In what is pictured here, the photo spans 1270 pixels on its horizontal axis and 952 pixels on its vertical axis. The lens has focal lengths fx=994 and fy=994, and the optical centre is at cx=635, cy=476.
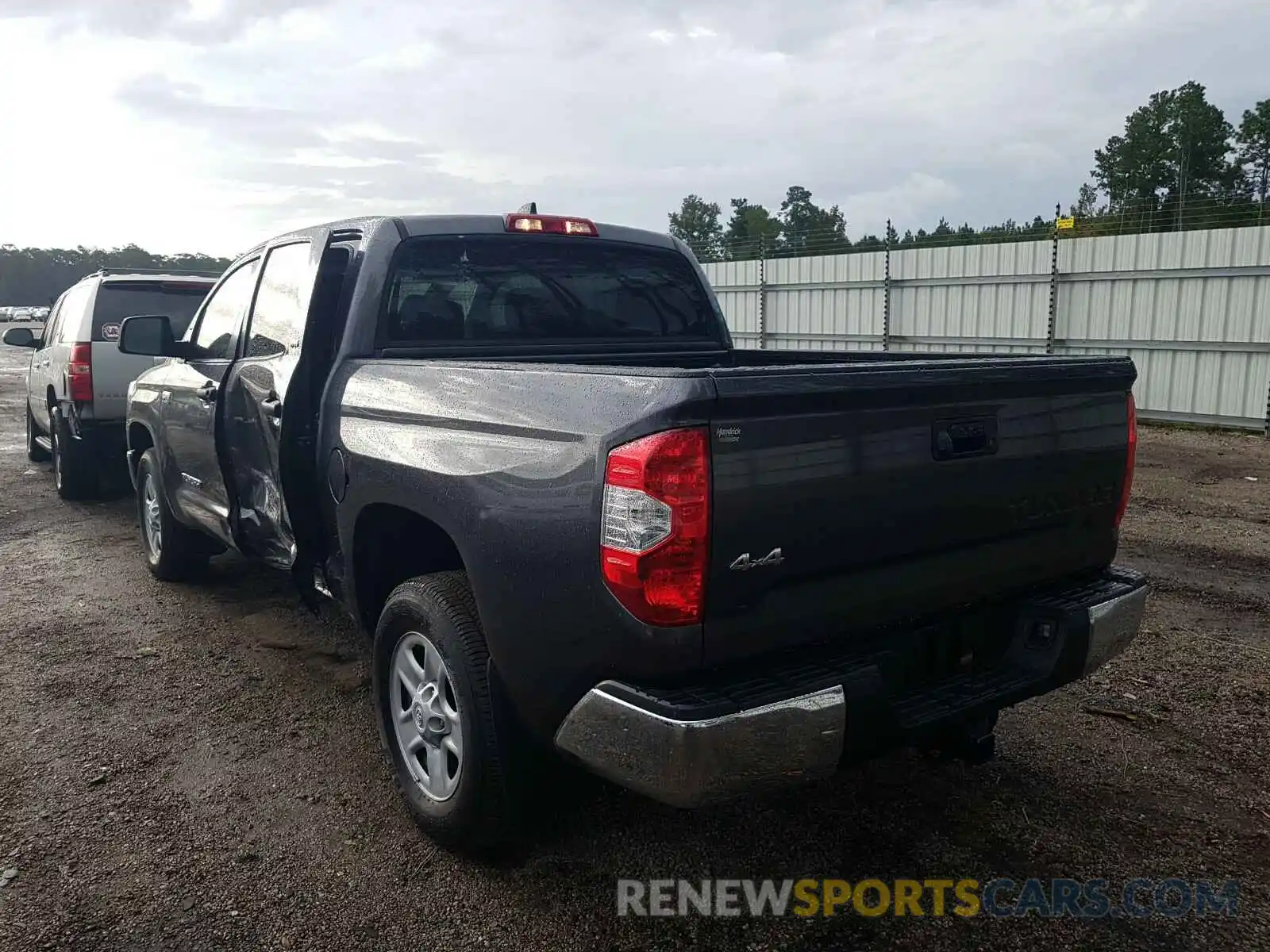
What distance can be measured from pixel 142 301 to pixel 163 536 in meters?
3.54

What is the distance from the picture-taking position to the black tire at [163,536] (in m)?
5.67

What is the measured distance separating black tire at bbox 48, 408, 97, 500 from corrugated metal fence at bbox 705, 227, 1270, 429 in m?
8.17

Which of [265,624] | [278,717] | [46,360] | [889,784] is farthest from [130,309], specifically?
[889,784]

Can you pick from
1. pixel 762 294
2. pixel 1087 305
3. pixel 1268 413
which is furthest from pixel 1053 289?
pixel 762 294

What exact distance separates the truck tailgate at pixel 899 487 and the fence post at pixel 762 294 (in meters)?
15.9

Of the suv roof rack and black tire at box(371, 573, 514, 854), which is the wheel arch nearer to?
black tire at box(371, 573, 514, 854)

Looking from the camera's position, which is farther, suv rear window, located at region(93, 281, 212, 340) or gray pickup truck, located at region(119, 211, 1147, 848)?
suv rear window, located at region(93, 281, 212, 340)

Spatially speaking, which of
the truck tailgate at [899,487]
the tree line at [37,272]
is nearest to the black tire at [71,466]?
the truck tailgate at [899,487]

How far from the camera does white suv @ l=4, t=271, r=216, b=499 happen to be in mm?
8086

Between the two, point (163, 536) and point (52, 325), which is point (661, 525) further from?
point (52, 325)

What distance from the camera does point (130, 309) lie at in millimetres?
8336

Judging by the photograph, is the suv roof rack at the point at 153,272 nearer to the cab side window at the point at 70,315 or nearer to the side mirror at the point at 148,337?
the cab side window at the point at 70,315

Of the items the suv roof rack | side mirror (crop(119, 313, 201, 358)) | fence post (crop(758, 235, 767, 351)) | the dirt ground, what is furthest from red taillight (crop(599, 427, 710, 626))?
fence post (crop(758, 235, 767, 351))

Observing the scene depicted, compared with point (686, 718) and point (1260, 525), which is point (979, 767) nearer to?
point (686, 718)
